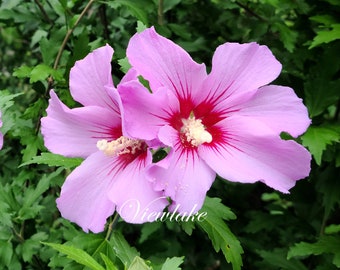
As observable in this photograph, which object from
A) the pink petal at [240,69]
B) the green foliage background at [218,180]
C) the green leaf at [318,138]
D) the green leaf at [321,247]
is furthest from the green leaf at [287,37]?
the pink petal at [240,69]

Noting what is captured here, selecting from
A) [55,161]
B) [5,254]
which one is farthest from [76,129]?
[5,254]

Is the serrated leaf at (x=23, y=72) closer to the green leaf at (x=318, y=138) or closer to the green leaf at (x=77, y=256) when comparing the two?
the green leaf at (x=77, y=256)

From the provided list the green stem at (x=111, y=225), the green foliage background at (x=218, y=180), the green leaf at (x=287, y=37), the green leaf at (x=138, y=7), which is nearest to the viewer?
the green stem at (x=111, y=225)

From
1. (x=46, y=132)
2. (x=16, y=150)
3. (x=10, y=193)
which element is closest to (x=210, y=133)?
(x=46, y=132)

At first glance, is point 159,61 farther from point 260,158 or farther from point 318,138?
point 318,138

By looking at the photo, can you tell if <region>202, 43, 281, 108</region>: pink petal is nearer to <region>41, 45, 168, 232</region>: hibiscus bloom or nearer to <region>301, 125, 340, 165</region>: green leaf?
<region>41, 45, 168, 232</region>: hibiscus bloom
